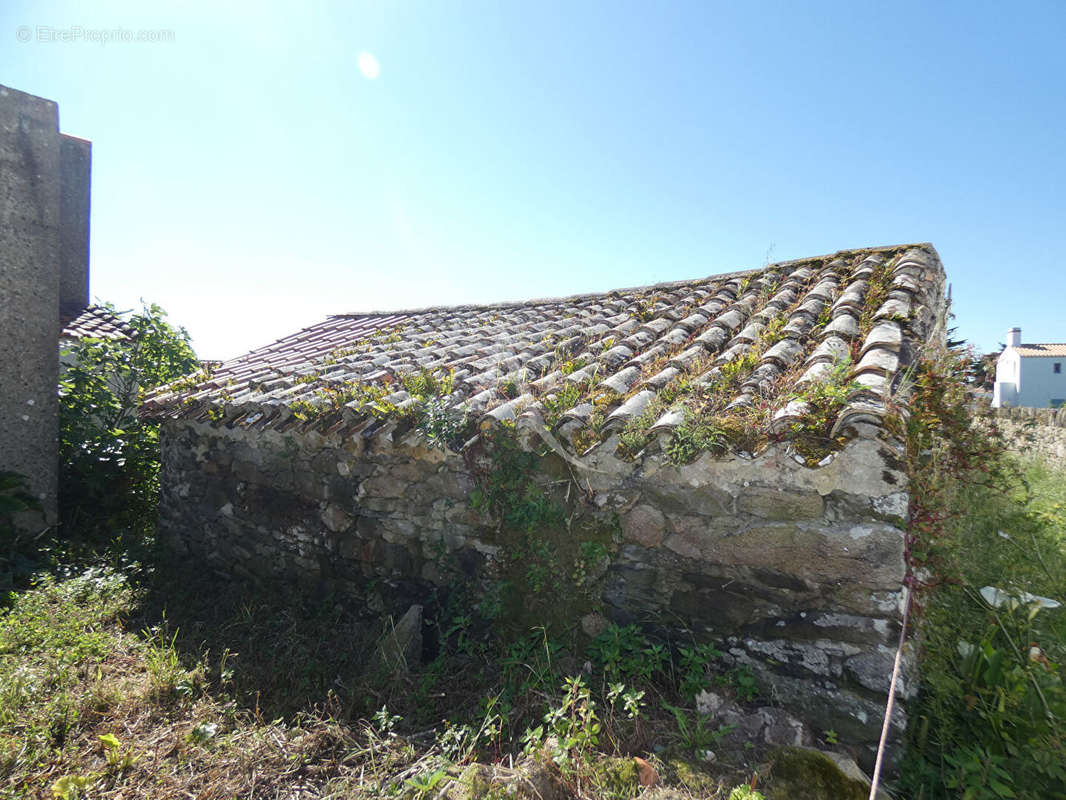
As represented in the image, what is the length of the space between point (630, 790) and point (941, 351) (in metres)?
3.00

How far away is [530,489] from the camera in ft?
10.8

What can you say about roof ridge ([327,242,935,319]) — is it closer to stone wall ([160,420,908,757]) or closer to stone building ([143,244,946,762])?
stone building ([143,244,946,762])

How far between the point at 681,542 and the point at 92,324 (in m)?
11.2

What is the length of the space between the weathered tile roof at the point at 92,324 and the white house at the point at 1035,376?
38327mm

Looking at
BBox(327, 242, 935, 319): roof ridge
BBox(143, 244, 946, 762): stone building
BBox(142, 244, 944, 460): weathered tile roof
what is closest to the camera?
BBox(143, 244, 946, 762): stone building

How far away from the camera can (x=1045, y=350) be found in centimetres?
2909

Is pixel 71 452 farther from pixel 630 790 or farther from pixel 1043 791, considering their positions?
pixel 1043 791

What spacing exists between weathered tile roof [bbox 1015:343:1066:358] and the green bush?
1582 inches

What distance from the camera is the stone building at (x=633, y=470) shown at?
2523 millimetres

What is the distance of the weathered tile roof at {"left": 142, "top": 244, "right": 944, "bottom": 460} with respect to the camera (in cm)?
290

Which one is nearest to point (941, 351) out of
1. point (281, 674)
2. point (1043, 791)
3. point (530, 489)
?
point (1043, 791)

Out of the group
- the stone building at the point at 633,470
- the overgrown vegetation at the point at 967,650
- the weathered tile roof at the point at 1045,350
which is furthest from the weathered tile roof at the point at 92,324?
the weathered tile roof at the point at 1045,350

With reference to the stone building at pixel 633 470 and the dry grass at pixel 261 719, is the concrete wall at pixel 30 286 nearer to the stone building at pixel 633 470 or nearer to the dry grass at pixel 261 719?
the stone building at pixel 633 470

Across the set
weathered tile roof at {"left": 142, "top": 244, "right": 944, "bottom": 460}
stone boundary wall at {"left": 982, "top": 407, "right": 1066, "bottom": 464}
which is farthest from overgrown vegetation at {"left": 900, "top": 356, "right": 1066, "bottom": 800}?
stone boundary wall at {"left": 982, "top": 407, "right": 1066, "bottom": 464}
